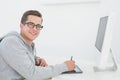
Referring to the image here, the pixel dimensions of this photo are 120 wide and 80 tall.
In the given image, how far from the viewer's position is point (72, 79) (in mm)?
1656

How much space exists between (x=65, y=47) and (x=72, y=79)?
1.07 metres

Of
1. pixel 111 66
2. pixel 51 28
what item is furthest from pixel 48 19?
pixel 111 66

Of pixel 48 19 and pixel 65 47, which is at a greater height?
pixel 48 19

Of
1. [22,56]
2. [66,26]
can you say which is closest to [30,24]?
[22,56]

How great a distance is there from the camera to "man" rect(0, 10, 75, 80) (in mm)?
1454

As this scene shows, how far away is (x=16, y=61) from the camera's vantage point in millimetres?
1448

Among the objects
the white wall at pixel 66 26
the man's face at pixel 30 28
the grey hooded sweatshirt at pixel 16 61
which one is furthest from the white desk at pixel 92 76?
the white wall at pixel 66 26

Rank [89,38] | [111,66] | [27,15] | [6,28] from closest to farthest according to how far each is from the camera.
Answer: [27,15], [111,66], [89,38], [6,28]

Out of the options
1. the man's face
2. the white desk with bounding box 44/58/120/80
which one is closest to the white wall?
the white desk with bounding box 44/58/120/80

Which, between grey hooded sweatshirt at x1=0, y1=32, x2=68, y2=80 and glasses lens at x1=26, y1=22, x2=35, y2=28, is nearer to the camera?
grey hooded sweatshirt at x1=0, y1=32, x2=68, y2=80

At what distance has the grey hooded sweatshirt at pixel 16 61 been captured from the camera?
1.45 meters

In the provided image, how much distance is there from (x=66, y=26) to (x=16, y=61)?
4.20 feet

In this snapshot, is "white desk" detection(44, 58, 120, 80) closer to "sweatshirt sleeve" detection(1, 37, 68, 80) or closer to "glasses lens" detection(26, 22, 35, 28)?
"sweatshirt sleeve" detection(1, 37, 68, 80)

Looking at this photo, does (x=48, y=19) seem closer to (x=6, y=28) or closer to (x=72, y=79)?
(x=6, y=28)
